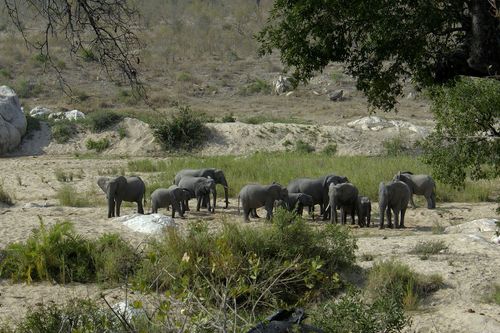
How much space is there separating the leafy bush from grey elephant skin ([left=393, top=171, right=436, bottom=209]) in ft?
41.2

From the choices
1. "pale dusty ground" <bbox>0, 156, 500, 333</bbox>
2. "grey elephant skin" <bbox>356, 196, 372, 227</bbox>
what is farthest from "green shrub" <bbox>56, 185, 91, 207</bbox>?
"grey elephant skin" <bbox>356, 196, 372, 227</bbox>

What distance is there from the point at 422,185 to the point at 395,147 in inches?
405

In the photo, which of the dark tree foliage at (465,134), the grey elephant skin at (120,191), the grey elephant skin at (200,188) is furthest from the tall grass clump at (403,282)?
the grey elephant skin at (200,188)

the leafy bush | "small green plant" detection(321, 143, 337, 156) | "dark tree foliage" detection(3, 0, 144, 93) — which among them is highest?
"dark tree foliage" detection(3, 0, 144, 93)

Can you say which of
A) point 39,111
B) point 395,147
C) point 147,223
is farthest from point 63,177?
point 39,111

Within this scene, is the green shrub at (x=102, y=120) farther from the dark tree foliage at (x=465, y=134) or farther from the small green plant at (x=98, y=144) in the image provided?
the dark tree foliage at (x=465, y=134)

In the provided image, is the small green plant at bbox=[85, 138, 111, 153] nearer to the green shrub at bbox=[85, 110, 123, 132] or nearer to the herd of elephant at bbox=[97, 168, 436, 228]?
the green shrub at bbox=[85, 110, 123, 132]

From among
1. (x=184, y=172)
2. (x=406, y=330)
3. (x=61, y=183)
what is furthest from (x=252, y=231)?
(x=61, y=183)

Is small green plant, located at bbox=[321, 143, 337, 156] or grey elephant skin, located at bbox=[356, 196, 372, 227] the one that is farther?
small green plant, located at bbox=[321, 143, 337, 156]

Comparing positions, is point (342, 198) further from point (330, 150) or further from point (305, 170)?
point (330, 150)

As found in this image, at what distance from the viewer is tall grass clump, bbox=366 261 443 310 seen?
943cm

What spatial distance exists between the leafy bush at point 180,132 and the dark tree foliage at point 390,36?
19.8 m

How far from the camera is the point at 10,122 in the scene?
2878 cm

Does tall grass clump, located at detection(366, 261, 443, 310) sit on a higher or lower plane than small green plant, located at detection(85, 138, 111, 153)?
lower
